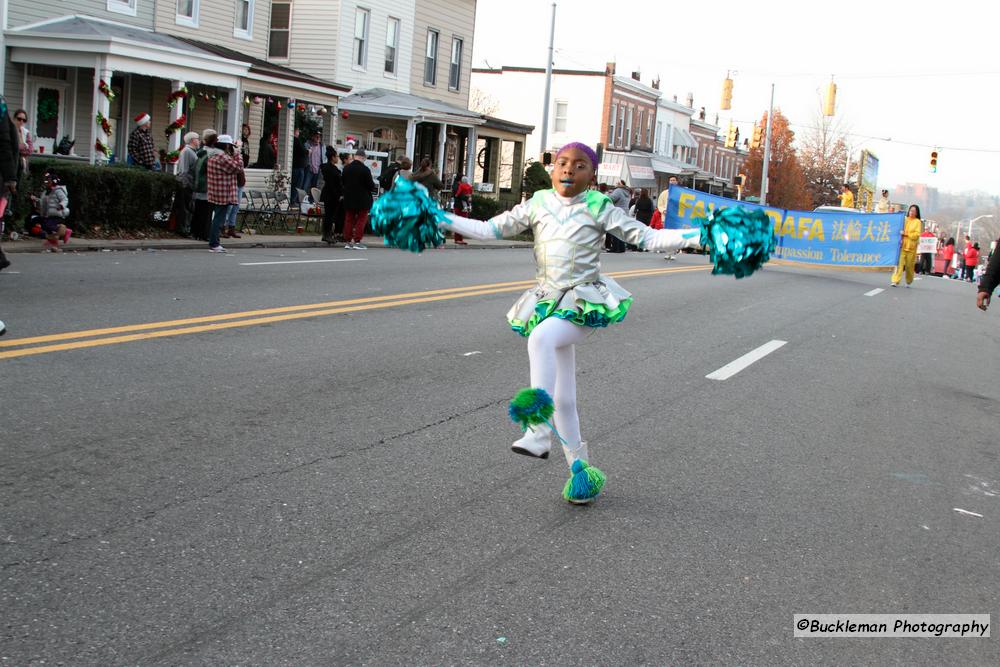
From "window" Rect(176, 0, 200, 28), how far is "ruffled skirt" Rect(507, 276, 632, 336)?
23741 millimetres

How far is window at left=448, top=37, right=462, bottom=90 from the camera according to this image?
38.5 metres

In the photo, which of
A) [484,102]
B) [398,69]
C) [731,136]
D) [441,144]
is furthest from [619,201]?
[484,102]

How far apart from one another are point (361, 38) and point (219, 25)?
660 cm

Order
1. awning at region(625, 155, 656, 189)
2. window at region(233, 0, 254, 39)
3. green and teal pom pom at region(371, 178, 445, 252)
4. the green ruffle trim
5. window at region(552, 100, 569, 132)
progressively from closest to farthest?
the green ruffle trim
green and teal pom pom at region(371, 178, 445, 252)
window at region(233, 0, 254, 39)
awning at region(625, 155, 656, 189)
window at region(552, 100, 569, 132)

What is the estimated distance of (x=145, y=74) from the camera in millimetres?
22766

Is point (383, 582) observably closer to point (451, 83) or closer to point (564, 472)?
point (564, 472)

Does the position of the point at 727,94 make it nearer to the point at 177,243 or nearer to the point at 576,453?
the point at 177,243

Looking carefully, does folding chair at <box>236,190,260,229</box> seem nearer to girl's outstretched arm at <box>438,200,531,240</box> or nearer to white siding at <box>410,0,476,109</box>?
white siding at <box>410,0,476,109</box>

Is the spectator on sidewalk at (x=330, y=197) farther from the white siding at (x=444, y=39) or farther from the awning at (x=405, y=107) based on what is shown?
the white siding at (x=444, y=39)

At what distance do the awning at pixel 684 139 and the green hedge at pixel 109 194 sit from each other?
56755 mm

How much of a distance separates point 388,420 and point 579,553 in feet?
7.52

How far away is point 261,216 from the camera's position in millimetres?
22672

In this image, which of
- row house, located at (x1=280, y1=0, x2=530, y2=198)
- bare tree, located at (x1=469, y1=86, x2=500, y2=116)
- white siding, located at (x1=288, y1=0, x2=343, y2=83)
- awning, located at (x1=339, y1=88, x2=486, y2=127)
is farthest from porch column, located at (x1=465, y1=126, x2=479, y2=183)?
bare tree, located at (x1=469, y1=86, x2=500, y2=116)

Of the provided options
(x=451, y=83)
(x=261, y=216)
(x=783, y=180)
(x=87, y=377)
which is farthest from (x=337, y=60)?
(x=783, y=180)
